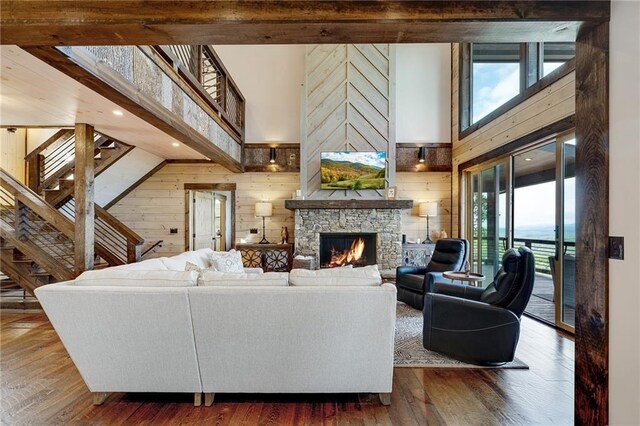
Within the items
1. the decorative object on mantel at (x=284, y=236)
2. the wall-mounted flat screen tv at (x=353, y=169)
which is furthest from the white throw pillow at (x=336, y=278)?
the decorative object on mantel at (x=284, y=236)

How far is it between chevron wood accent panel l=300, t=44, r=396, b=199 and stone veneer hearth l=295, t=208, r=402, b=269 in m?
0.35

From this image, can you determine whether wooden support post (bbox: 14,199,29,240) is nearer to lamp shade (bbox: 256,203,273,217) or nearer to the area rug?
lamp shade (bbox: 256,203,273,217)

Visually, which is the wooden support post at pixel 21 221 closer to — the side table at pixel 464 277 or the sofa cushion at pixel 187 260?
the sofa cushion at pixel 187 260

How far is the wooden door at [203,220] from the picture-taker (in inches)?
275

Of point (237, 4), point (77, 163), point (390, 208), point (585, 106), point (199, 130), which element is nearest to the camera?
point (237, 4)

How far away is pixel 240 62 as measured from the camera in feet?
22.2

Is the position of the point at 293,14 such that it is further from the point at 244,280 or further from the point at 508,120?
the point at 508,120

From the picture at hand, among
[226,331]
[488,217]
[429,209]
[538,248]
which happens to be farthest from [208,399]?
[538,248]

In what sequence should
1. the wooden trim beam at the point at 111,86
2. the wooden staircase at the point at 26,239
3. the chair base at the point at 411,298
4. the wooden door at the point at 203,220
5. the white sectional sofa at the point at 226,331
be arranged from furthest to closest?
the wooden door at the point at 203,220 → the chair base at the point at 411,298 → the wooden staircase at the point at 26,239 → the wooden trim beam at the point at 111,86 → the white sectional sofa at the point at 226,331

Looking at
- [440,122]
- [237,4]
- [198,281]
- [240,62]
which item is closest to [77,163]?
[198,281]

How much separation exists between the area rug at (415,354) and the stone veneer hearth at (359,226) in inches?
96.2

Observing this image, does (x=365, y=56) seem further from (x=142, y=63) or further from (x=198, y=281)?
(x=198, y=281)

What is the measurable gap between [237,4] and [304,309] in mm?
1775

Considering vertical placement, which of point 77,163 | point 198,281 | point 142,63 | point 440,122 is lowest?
point 198,281
